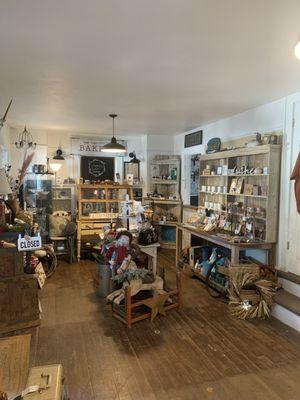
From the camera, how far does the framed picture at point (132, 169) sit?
7.47m

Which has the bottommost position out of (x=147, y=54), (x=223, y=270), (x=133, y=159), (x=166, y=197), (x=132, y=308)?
(x=132, y=308)

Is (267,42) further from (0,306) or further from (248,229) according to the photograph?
(0,306)

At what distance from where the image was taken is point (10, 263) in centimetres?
332

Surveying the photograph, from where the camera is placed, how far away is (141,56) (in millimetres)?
2670

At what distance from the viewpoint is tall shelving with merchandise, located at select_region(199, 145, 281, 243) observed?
406 cm

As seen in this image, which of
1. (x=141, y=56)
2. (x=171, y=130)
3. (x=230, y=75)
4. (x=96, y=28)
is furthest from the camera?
(x=171, y=130)

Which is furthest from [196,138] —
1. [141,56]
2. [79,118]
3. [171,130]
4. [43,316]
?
[43,316]

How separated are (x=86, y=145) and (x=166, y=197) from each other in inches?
88.3

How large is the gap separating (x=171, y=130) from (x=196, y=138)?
2.18 feet

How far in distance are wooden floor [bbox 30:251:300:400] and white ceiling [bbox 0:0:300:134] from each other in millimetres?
2684

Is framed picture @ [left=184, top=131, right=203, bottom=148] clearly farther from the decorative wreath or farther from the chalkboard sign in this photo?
the decorative wreath

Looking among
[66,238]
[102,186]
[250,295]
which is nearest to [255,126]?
[250,295]

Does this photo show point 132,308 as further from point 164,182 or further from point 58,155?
point 58,155

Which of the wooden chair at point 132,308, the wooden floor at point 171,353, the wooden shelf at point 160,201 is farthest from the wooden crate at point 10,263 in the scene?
the wooden shelf at point 160,201
